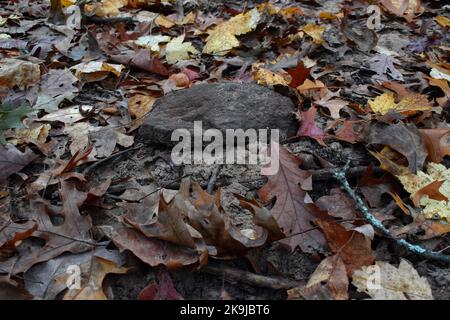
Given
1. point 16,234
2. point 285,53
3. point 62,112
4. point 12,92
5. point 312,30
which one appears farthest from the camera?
point 312,30

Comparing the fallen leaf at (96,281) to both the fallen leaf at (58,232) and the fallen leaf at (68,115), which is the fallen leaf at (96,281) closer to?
the fallen leaf at (58,232)

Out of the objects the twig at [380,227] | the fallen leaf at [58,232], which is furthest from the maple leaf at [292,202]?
the fallen leaf at [58,232]

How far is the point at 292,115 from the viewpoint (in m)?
2.05

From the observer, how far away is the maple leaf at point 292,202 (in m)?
1.54

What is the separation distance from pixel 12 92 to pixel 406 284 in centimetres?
220

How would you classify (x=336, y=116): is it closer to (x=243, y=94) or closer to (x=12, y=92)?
(x=243, y=94)

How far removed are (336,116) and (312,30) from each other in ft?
3.73

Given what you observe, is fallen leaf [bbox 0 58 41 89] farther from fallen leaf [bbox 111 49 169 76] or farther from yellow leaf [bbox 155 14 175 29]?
yellow leaf [bbox 155 14 175 29]
